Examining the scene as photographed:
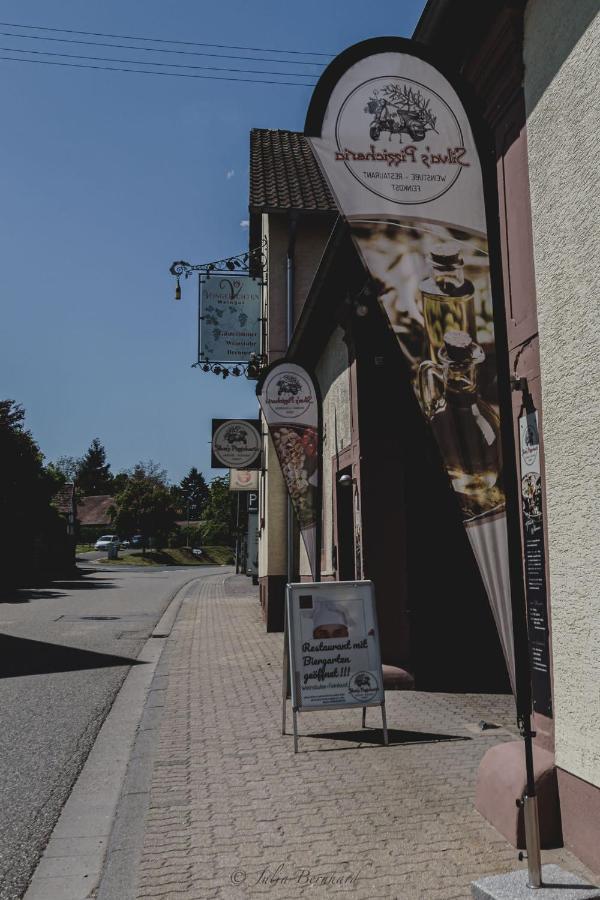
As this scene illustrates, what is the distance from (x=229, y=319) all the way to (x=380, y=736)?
421 inches

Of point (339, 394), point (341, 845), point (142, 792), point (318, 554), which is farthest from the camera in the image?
point (339, 394)

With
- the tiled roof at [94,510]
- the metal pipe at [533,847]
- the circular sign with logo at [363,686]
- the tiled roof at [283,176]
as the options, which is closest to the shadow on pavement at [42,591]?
the tiled roof at [283,176]

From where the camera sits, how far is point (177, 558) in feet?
203

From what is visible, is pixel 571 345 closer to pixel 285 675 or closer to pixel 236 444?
pixel 285 675

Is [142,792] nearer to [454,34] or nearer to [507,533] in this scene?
[507,533]

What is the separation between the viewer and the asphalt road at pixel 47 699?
15.1 ft

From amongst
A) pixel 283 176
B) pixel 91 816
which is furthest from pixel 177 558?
pixel 91 816

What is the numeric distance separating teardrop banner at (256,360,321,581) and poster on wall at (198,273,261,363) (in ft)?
20.1

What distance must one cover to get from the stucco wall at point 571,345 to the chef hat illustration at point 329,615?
106 inches

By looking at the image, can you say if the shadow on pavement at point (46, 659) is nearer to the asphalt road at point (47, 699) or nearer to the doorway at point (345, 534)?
the asphalt road at point (47, 699)

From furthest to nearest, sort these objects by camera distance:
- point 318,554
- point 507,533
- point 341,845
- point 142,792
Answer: point 318,554
point 142,792
point 341,845
point 507,533

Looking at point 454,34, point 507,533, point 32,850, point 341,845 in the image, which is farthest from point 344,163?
point 32,850

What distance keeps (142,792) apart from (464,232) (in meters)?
4.04

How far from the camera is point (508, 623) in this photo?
3432 millimetres
